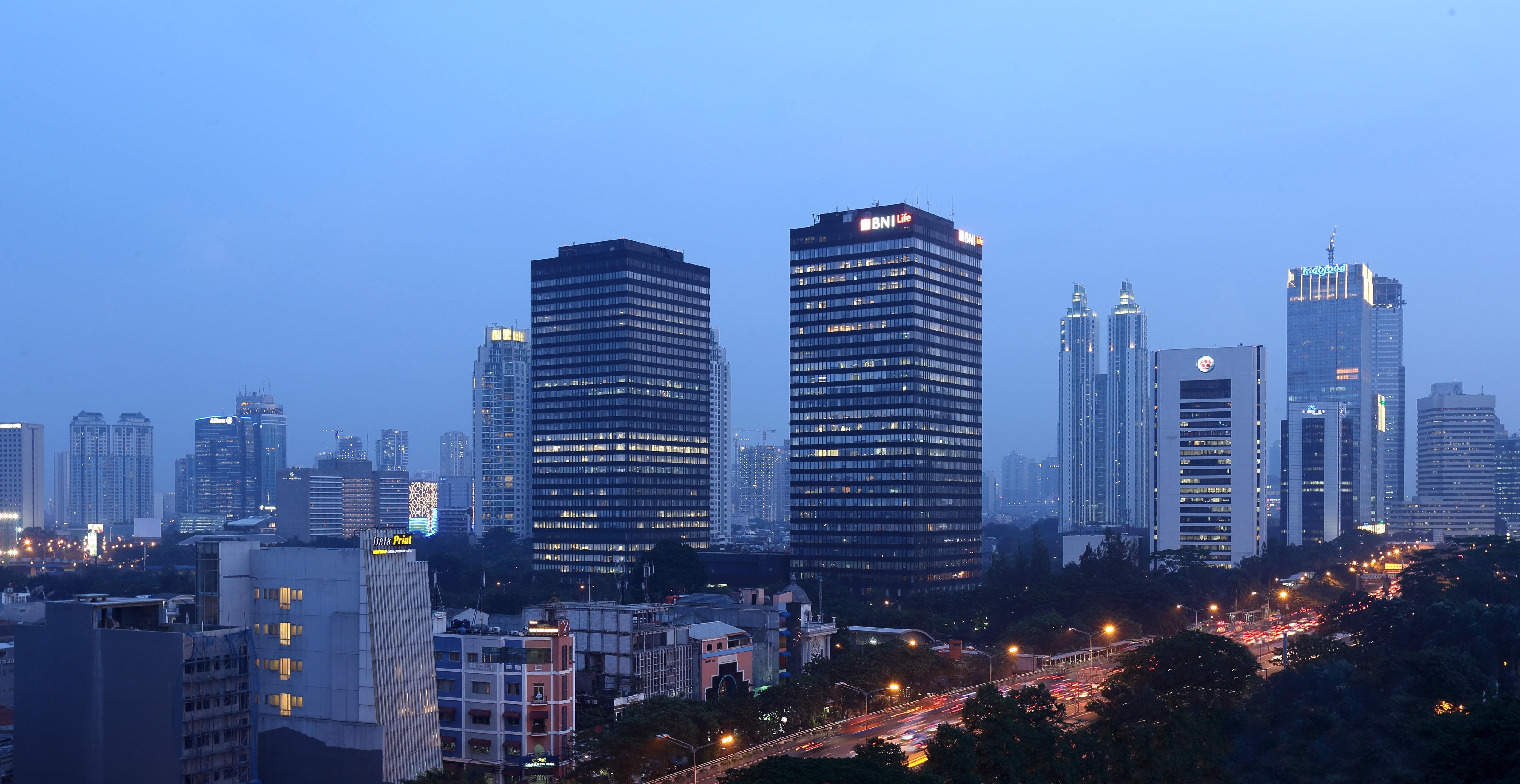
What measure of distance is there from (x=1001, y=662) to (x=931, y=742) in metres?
55.1

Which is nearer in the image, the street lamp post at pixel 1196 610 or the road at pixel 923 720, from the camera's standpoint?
the road at pixel 923 720

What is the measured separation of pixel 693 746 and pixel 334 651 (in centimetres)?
2419

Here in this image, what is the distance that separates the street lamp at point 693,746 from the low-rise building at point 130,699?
1018 inches

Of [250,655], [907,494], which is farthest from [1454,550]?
[250,655]

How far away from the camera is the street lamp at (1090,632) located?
466 feet

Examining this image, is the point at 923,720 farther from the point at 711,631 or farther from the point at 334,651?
the point at 334,651

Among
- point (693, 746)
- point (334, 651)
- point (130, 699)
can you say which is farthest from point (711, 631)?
point (130, 699)

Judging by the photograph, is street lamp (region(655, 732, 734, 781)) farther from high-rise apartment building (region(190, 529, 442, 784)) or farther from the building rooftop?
the building rooftop

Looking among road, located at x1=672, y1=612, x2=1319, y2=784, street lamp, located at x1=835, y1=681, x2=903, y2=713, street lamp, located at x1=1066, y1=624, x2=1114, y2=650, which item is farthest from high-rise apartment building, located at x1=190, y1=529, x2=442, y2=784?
street lamp, located at x1=1066, y1=624, x2=1114, y2=650

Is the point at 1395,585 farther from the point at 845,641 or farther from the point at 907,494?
the point at 845,641

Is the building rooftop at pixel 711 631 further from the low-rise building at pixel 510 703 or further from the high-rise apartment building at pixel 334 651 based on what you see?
the high-rise apartment building at pixel 334 651

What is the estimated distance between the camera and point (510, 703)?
91.4 metres

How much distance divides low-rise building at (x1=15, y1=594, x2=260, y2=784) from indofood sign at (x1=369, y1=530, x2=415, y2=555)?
30.2 feet

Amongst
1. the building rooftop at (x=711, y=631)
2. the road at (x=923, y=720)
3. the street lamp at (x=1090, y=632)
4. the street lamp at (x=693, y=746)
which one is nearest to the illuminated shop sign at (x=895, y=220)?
the street lamp at (x=1090, y=632)
